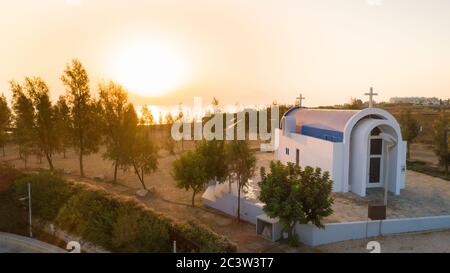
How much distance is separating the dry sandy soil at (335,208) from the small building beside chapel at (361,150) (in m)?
1.38

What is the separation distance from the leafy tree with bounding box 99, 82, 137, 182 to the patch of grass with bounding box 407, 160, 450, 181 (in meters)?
27.7

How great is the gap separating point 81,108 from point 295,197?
2384cm

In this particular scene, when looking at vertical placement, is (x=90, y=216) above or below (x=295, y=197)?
below

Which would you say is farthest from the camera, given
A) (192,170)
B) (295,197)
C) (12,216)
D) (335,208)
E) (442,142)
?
(442,142)

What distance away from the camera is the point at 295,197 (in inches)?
648

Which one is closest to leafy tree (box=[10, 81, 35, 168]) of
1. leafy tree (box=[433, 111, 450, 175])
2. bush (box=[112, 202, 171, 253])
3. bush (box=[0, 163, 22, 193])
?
bush (box=[0, 163, 22, 193])

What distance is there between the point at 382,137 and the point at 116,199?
→ 18439 mm

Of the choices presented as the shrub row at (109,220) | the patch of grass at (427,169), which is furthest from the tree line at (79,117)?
the patch of grass at (427,169)

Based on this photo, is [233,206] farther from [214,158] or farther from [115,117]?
[115,117]

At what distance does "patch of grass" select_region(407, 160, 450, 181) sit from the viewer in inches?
1238

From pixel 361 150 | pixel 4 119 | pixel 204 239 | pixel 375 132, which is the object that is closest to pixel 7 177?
pixel 204 239

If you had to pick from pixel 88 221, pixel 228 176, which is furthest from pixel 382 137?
pixel 88 221

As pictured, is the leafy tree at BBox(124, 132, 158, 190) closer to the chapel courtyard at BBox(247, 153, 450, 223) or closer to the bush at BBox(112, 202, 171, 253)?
the chapel courtyard at BBox(247, 153, 450, 223)

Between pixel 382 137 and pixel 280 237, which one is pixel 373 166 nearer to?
pixel 382 137
